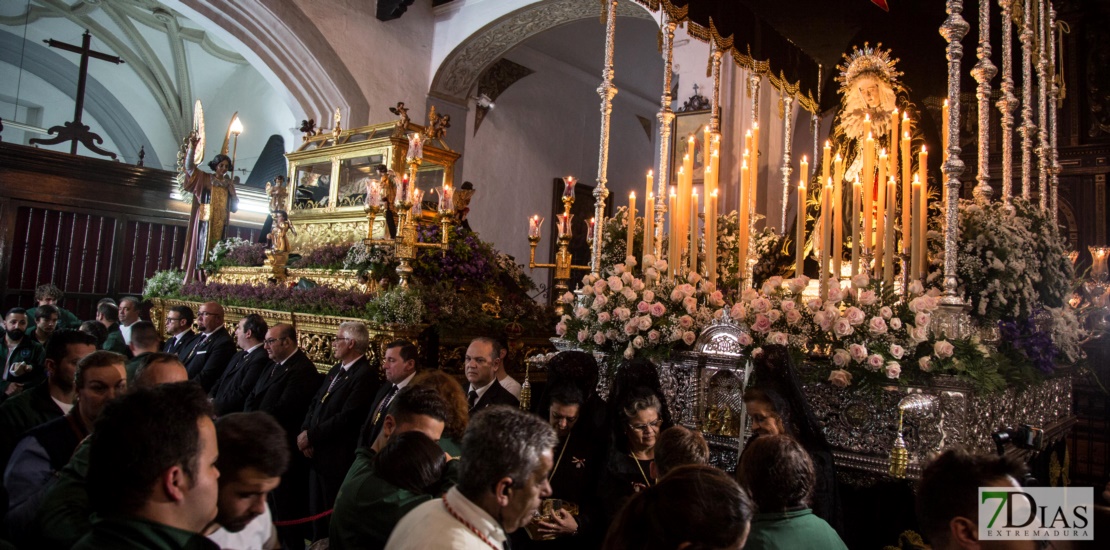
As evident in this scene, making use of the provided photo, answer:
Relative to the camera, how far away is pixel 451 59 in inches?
519

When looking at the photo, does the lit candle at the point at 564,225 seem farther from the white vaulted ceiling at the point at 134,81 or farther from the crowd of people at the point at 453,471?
the white vaulted ceiling at the point at 134,81

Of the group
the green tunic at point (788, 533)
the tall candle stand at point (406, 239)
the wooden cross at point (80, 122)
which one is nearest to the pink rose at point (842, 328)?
the green tunic at point (788, 533)

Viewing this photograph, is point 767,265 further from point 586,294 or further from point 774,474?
point 774,474

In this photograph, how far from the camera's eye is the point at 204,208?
1027cm

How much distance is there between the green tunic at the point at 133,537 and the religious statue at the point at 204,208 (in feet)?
30.5

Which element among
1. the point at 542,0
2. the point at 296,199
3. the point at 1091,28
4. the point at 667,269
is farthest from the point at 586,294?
the point at 1091,28

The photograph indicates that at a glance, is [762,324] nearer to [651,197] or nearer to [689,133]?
[651,197]

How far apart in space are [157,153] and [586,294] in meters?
13.0

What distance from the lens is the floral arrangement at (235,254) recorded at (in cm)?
931

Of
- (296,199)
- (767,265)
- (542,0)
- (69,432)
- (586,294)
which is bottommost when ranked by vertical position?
(69,432)

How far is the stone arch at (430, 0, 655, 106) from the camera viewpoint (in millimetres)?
11547

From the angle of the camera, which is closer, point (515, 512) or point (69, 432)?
point (515, 512)

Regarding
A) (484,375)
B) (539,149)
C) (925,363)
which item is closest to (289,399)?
(484,375)

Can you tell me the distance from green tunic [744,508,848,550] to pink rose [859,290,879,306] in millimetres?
1704
